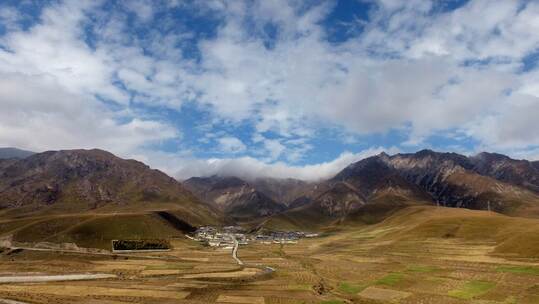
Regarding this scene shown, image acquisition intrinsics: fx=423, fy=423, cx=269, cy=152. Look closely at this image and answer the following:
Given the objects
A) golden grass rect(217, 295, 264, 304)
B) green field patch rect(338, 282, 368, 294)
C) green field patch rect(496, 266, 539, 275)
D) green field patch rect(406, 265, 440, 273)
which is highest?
green field patch rect(496, 266, 539, 275)

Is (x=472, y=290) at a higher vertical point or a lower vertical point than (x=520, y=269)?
lower

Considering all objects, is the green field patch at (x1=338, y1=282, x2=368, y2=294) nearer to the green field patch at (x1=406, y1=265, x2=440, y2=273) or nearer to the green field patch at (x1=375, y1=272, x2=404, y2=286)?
the green field patch at (x1=375, y1=272, x2=404, y2=286)

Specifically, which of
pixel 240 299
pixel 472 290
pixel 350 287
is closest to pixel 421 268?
pixel 472 290

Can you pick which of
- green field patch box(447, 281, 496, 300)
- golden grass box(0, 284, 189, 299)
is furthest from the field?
golden grass box(0, 284, 189, 299)

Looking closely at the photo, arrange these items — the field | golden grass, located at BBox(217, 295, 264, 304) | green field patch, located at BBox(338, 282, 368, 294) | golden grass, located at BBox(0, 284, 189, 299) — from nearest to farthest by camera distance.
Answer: golden grass, located at BBox(217, 295, 264, 304), the field, golden grass, located at BBox(0, 284, 189, 299), green field patch, located at BBox(338, 282, 368, 294)

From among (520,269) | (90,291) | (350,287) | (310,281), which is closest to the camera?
(90,291)

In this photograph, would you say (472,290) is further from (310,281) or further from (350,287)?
(310,281)

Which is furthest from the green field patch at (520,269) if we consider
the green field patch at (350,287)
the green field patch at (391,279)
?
the green field patch at (350,287)
